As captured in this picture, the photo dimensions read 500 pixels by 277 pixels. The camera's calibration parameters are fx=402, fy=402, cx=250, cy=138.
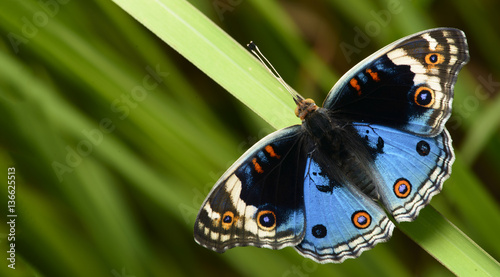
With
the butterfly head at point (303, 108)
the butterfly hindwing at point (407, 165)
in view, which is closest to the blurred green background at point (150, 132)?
the butterfly hindwing at point (407, 165)

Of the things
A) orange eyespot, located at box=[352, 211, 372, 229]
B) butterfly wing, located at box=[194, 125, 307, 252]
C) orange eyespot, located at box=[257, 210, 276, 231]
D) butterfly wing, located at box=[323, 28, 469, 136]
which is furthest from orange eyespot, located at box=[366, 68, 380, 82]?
orange eyespot, located at box=[257, 210, 276, 231]

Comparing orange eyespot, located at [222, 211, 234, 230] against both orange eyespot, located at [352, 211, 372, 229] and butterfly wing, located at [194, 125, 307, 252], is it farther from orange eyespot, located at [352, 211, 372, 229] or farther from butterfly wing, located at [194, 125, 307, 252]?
orange eyespot, located at [352, 211, 372, 229]

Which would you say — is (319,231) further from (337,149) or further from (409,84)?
(409,84)

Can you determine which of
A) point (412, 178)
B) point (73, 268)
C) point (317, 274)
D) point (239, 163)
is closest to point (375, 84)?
point (412, 178)

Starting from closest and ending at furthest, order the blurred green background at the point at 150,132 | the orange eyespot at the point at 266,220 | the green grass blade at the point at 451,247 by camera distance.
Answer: the green grass blade at the point at 451,247
the orange eyespot at the point at 266,220
the blurred green background at the point at 150,132

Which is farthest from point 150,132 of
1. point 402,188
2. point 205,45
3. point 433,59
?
point 433,59

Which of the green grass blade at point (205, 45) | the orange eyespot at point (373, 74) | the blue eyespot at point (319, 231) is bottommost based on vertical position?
the blue eyespot at point (319, 231)

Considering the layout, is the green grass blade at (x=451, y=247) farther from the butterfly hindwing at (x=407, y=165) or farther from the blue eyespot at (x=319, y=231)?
the blue eyespot at (x=319, y=231)
